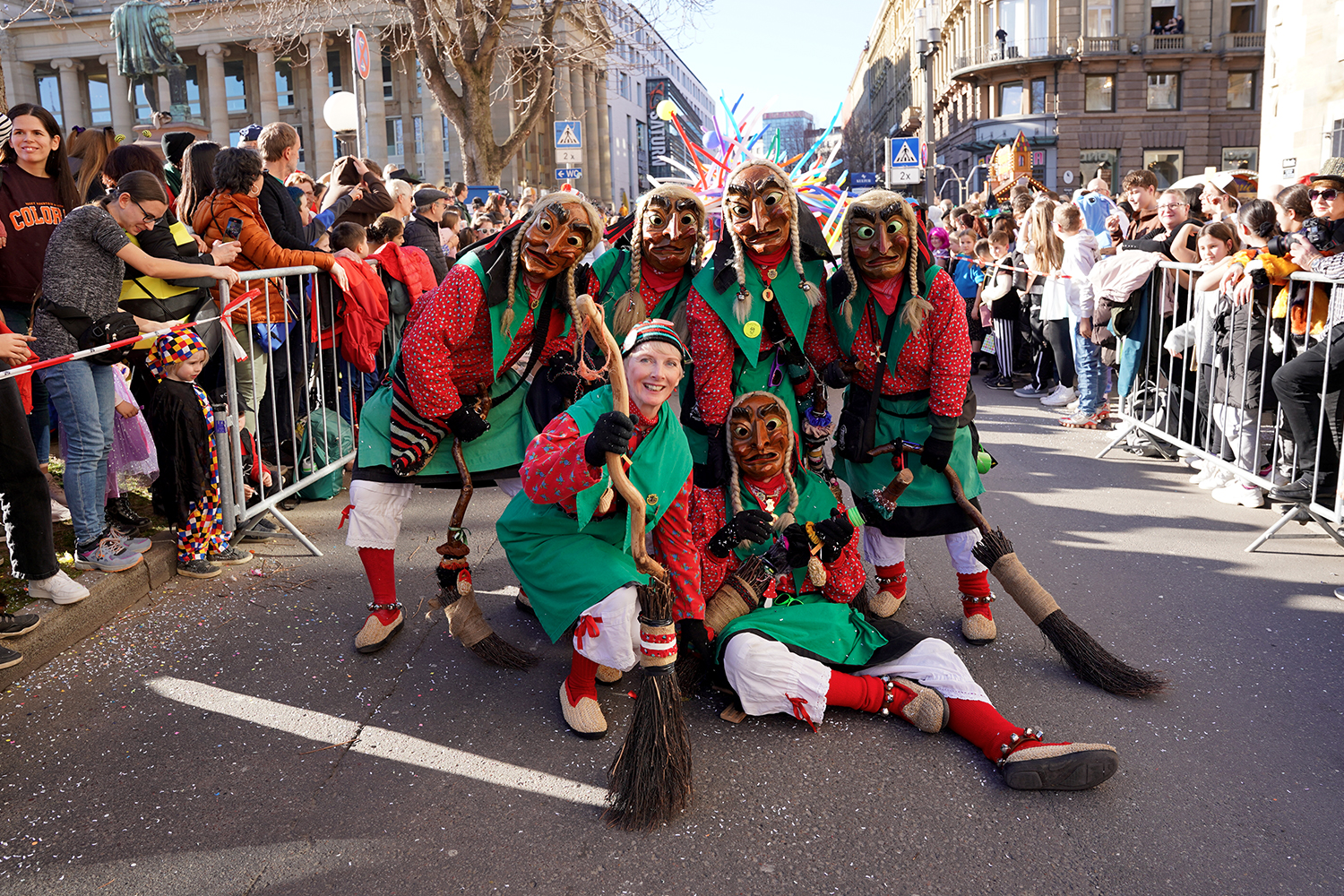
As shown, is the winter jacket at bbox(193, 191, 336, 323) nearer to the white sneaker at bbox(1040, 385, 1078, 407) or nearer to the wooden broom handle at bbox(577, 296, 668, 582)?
the wooden broom handle at bbox(577, 296, 668, 582)

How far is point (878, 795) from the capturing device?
284cm

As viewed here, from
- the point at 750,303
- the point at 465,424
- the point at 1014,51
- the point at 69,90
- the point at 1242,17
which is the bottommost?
the point at 465,424

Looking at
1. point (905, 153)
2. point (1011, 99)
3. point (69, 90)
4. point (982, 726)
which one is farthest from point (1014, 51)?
point (69, 90)

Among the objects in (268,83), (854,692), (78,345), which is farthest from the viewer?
(268,83)

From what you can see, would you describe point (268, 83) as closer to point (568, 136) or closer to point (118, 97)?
point (118, 97)

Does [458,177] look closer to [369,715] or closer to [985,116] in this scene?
[985,116]

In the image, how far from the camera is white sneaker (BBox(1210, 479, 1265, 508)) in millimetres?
5770

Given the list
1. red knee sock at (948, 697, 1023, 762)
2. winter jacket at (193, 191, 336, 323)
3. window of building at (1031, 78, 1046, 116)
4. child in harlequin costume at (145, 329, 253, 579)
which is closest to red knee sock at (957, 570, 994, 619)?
red knee sock at (948, 697, 1023, 762)

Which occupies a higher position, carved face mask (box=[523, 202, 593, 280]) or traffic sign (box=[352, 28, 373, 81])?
traffic sign (box=[352, 28, 373, 81])

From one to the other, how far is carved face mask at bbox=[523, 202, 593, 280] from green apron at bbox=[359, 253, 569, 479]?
0.41 ft

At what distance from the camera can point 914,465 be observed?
12.8 feet

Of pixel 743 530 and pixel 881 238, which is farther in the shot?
pixel 881 238

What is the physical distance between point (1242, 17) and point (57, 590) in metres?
51.4

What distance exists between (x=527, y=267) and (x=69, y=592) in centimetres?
219
